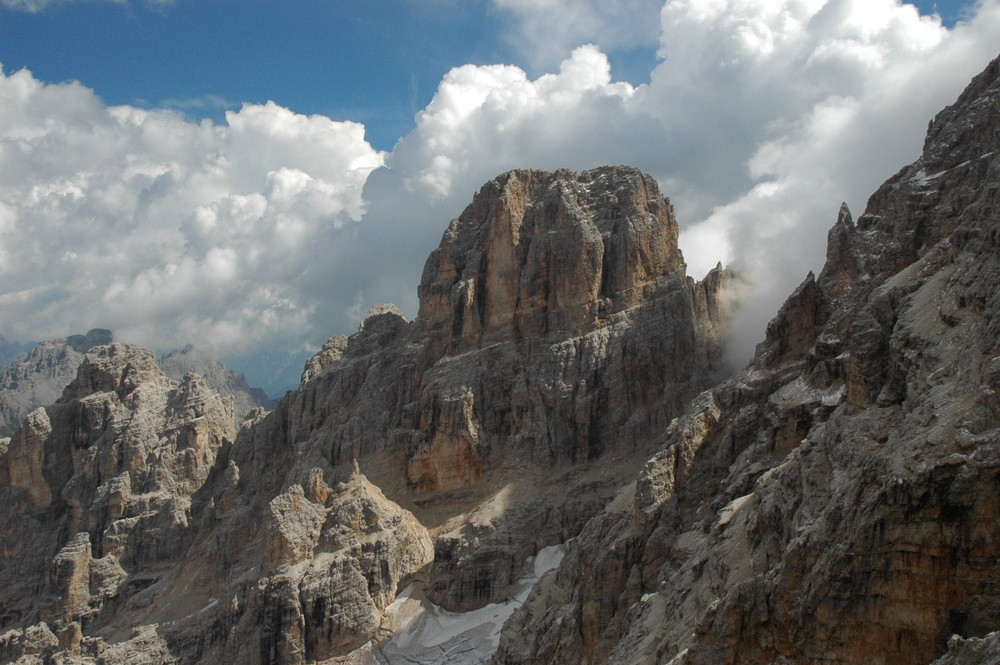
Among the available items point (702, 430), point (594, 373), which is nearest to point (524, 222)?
point (594, 373)

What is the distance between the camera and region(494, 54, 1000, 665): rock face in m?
32.7

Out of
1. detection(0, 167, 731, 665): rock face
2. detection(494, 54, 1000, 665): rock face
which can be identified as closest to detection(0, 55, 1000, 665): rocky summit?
detection(494, 54, 1000, 665): rock face

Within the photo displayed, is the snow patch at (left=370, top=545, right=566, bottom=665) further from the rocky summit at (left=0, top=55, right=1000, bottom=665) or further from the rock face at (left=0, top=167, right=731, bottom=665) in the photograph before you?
the rock face at (left=0, top=167, right=731, bottom=665)

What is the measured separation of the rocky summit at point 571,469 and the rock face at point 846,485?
0.14 metres

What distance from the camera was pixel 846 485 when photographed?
122 feet

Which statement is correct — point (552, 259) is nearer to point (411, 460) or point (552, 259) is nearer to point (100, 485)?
point (411, 460)

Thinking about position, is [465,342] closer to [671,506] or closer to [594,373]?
[594,373]

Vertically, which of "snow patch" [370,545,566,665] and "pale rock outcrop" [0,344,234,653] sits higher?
"pale rock outcrop" [0,344,234,653]

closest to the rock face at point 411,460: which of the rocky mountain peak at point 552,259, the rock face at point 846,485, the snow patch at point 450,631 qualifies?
the rocky mountain peak at point 552,259

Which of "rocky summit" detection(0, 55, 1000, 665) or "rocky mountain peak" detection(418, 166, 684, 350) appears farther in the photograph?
"rocky mountain peak" detection(418, 166, 684, 350)

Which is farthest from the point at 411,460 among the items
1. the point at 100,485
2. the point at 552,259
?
the point at 100,485

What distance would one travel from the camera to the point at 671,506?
64.0 meters

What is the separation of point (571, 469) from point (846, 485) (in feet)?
202

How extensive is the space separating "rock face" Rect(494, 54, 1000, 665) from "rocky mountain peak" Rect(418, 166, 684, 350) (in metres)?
34.2
